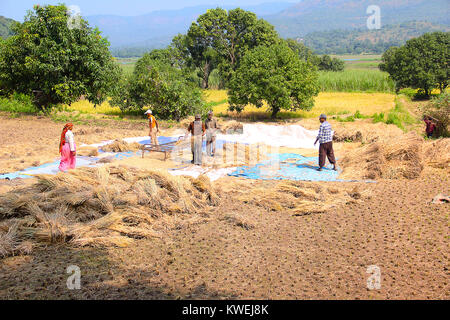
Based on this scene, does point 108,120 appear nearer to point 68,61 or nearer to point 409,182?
point 68,61

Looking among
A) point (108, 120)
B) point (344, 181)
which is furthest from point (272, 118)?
point (344, 181)

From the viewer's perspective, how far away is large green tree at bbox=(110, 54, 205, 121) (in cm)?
1755

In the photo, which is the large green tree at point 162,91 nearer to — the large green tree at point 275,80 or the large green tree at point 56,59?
the large green tree at point 56,59

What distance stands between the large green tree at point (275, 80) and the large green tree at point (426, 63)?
41.3 feet

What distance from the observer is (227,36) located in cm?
3334

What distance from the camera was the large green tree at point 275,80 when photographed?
17422 mm

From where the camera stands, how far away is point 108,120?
17594mm

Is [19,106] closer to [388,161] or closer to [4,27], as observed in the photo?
[388,161]

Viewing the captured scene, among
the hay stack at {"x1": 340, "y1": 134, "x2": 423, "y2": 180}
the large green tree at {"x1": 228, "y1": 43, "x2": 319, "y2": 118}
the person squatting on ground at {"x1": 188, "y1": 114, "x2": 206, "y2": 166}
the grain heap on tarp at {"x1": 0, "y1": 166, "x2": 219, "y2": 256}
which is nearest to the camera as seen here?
the grain heap on tarp at {"x1": 0, "y1": 166, "x2": 219, "y2": 256}

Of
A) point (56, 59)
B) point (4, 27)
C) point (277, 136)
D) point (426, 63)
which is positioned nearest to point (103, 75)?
point (56, 59)

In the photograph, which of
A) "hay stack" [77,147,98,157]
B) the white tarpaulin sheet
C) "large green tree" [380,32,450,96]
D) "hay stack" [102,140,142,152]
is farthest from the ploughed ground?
"large green tree" [380,32,450,96]

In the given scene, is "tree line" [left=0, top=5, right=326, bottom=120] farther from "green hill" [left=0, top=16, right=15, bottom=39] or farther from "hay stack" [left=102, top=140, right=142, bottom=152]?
"green hill" [left=0, top=16, right=15, bottom=39]

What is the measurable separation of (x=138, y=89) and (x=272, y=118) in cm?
644

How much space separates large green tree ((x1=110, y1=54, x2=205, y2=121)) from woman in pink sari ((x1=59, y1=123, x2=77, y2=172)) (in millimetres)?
9244
